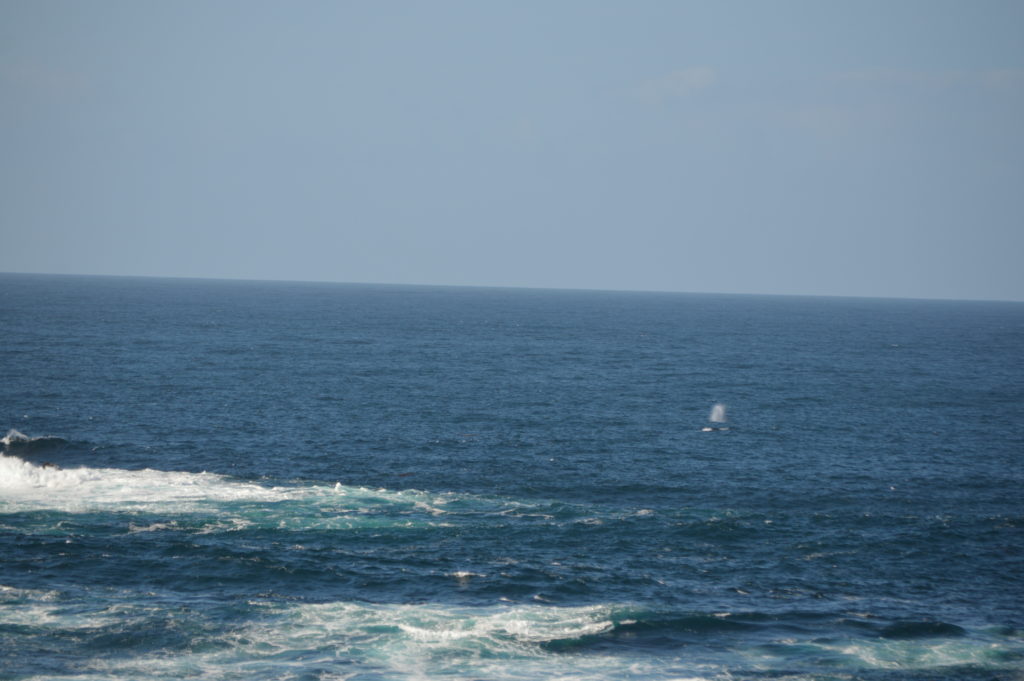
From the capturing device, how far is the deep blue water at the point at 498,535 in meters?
46.7

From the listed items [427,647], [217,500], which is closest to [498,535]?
[427,647]

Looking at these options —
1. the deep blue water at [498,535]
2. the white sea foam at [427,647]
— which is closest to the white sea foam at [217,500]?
the deep blue water at [498,535]

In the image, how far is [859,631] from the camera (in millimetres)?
49719

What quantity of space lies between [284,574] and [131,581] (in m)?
8.71

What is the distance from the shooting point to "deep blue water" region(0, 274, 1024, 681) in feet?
153

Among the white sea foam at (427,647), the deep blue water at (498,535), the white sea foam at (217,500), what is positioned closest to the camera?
the white sea foam at (427,647)

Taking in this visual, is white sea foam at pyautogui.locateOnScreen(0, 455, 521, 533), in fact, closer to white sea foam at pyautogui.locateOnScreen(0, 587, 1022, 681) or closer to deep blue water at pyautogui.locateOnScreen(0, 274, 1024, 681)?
deep blue water at pyautogui.locateOnScreen(0, 274, 1024, 681)

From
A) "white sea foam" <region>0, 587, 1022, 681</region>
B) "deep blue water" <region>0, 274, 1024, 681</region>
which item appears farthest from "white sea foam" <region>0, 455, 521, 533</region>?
"white sea foam" <region>0, 587, 1022, 681</region>

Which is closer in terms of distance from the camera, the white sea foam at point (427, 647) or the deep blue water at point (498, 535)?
→ the white sea foam at point (427, 647)

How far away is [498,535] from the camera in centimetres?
6384

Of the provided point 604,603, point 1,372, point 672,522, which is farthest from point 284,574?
point 1,372

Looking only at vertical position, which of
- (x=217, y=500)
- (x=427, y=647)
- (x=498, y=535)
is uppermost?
(x=217, y=500)

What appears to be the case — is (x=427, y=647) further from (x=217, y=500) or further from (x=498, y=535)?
(x=217, y=500)

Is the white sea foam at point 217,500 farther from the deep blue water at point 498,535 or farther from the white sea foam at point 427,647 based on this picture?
the white sea foam at point 427,647
